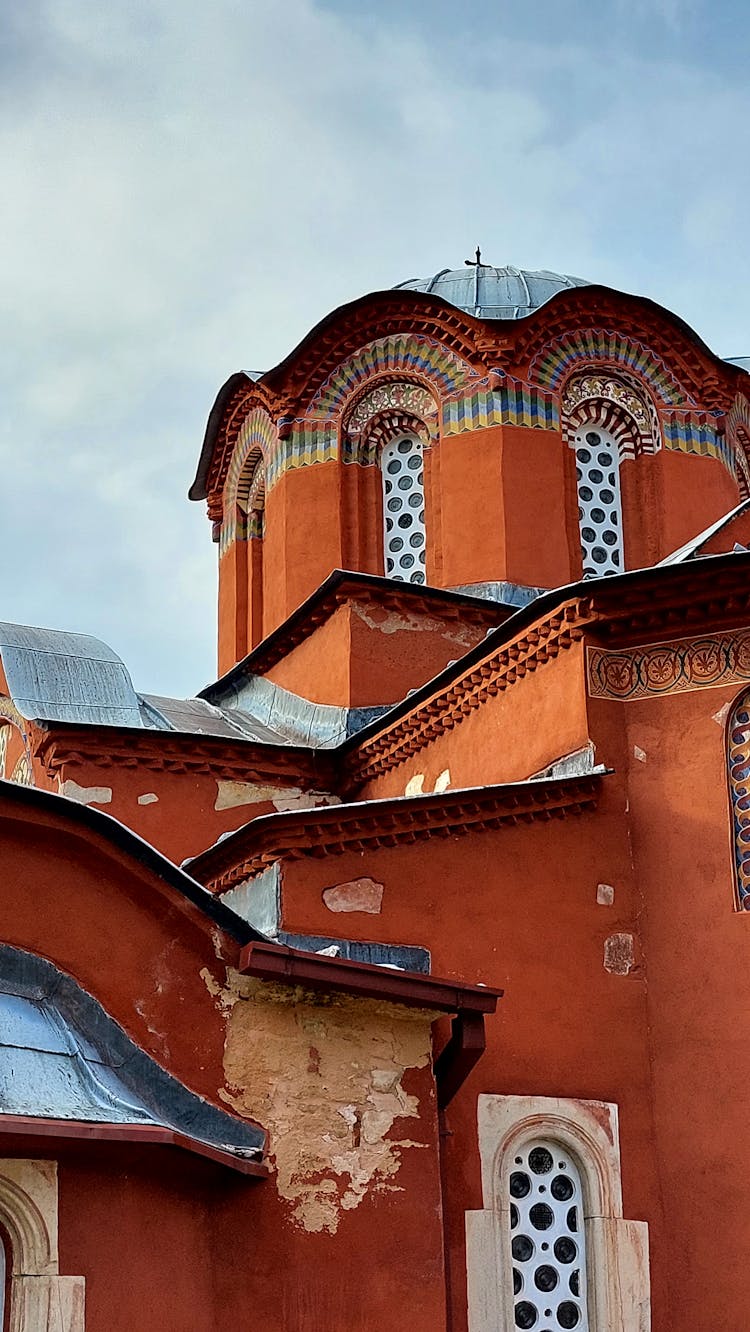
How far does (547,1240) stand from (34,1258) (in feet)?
9.31

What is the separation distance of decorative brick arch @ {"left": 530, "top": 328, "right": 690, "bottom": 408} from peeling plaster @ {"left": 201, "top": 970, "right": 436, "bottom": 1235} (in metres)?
7.02

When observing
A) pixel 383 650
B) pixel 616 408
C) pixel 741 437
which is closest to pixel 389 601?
pixel 383 650

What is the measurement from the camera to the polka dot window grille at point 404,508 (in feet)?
44.5

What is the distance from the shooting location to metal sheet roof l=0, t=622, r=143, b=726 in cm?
1255

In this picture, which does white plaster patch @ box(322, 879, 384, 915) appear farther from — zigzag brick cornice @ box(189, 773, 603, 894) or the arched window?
the arched window

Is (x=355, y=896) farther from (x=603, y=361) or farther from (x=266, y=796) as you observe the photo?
(x=603, y=361)

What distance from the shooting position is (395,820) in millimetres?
8859

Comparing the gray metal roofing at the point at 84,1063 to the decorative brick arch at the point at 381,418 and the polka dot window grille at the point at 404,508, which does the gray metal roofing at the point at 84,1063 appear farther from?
the decorative brick arch at the point at 381,418

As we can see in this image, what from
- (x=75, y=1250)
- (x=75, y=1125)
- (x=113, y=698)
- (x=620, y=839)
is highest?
(x=113, y=698)

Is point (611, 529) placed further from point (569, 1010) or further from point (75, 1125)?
point (75, 1125)

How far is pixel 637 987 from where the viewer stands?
29.5 feet

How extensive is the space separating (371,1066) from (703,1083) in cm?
194

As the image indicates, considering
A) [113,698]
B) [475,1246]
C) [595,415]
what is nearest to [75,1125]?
[475,1246]

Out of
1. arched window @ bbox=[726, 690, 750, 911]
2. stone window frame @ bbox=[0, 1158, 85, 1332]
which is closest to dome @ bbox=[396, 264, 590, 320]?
arched window @ bbox=[726, 690, 750, 911]
